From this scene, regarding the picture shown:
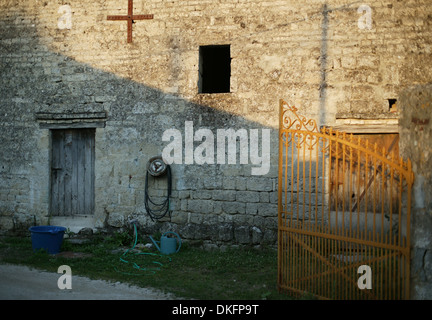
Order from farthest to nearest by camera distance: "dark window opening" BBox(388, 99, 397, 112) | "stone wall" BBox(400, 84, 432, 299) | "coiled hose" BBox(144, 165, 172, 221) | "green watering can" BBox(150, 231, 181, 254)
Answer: "coiled hose" BBox(144, 165, 172, 221), "green watering can" BBox(150, 231, 181, 254), "dark window opening" BBox(388, 99, 397, 112), "stone wall" BBox(400, 84, 432, 299)

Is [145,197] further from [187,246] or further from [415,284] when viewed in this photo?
[415,284]

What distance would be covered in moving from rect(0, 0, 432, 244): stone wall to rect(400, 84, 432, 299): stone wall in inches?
109

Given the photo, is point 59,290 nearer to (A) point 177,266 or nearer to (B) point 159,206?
(A) point 177,266

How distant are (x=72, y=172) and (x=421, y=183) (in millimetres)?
6464

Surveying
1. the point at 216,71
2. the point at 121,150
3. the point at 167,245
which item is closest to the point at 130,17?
the point at 121,150

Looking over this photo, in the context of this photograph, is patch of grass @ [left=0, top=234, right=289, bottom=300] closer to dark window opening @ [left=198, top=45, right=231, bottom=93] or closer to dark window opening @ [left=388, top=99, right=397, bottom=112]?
dark window opening @ [left=388, top=99, right=397, bottom=112]

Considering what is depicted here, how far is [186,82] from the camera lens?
7098 mm

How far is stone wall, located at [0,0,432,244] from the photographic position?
6.46m

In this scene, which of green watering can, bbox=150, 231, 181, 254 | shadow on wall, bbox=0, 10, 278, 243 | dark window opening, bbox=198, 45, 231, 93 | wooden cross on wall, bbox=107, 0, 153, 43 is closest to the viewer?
green watering can, bbox=150, 231, 181, 254

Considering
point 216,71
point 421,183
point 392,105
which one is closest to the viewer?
point 421,183

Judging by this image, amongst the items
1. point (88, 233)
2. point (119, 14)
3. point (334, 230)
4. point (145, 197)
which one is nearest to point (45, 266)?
point (88, 233)

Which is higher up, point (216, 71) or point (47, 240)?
point (216, 71)

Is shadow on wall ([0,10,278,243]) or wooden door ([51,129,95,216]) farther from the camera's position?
wooden door ([51,129,95,216])

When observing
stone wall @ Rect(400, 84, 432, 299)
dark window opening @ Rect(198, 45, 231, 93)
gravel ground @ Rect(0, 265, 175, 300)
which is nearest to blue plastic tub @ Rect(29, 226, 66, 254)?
gravel ground @ Rect(0, 265, 175, 300)
